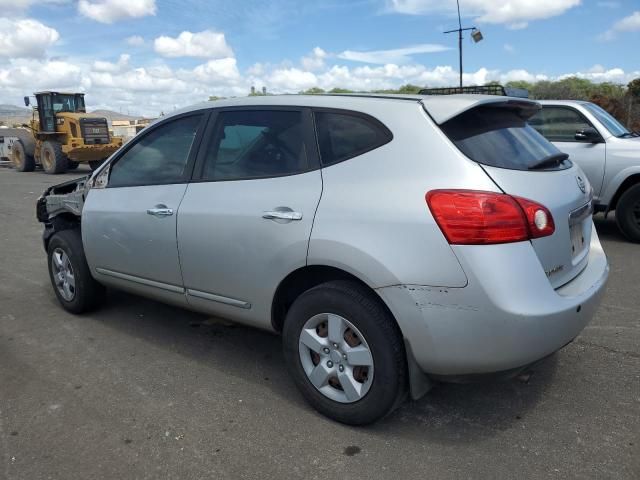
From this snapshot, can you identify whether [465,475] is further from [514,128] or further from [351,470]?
[514,128]

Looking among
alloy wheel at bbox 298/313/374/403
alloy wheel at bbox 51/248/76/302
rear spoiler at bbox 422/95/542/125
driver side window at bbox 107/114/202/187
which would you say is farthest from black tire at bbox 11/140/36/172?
rear spoiler at bbox 422/95/542/125

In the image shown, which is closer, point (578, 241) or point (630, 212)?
point (578, 241)

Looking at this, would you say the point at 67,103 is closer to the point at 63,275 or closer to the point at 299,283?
the point at 63,275

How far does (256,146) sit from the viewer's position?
3.29m

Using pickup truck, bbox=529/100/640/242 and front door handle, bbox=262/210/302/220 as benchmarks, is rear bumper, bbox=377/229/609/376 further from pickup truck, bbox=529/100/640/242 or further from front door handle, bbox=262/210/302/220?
pickup truck, bbox=529/100/640/242

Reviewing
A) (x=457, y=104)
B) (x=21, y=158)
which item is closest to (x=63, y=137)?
(x=21, y=158)

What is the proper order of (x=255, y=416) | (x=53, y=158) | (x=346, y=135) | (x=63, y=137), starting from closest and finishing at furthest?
(x=346, y=135), (x=255, y=416), (x=53, y=158), (x=63, y=137)

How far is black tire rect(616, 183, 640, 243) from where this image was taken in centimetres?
686

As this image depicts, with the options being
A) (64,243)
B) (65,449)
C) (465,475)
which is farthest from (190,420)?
(64,243)

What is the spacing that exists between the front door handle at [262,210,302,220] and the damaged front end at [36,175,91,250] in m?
2.05

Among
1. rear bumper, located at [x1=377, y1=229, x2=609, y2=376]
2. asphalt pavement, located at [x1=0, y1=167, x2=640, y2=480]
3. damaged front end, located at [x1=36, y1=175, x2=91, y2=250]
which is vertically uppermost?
damaged front end, located at [x1=36, y1=175, x2=91, y2=250]

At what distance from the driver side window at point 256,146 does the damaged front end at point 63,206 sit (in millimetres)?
1477

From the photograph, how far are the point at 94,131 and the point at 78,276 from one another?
56.1 feet

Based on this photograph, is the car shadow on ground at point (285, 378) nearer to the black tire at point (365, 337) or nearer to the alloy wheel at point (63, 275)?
the black tire at point (365, 337)
